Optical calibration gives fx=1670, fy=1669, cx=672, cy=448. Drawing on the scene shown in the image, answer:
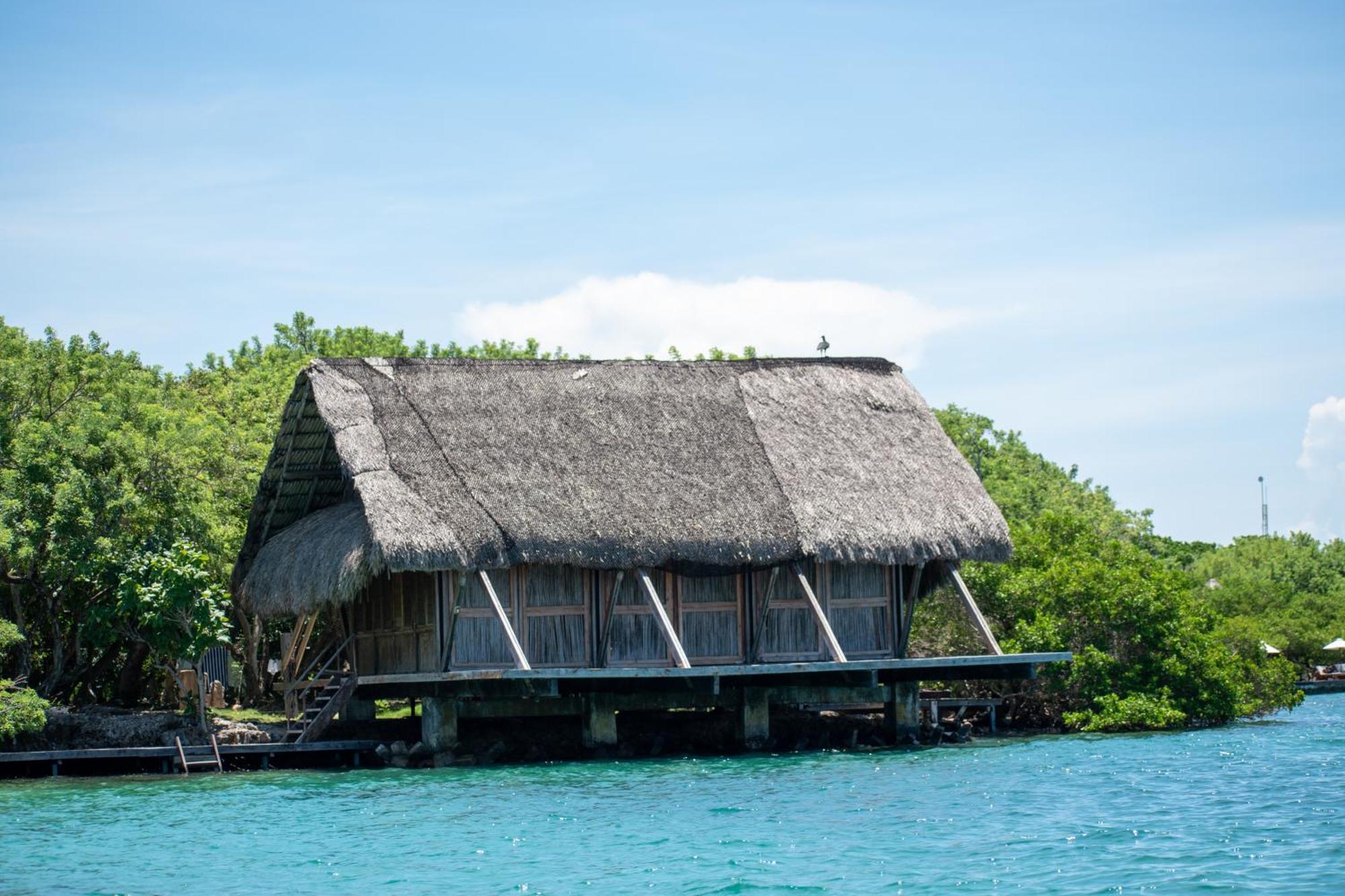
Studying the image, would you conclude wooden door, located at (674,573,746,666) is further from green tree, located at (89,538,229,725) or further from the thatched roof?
green tree, located at (89,538,229,725)

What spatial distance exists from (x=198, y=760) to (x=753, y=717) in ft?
26.2

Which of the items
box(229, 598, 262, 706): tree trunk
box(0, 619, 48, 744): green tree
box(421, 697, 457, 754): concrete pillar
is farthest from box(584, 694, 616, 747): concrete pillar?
box(0, 619, 48, 744): green tree

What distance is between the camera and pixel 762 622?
24844mm

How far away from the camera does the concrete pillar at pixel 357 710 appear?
86.4 ft

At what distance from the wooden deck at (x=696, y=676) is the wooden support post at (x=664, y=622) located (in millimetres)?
218

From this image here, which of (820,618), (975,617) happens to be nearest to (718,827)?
(820,618)

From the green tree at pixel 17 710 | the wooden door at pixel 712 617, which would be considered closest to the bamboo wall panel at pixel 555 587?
the wooden door at pixel 712 617

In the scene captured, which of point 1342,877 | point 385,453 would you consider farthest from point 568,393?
point 1342,877

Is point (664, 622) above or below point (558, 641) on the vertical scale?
above

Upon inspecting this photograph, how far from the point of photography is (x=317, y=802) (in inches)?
771

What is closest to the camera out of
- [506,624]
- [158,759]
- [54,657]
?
[506,624]

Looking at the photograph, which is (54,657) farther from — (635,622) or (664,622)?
(664,622)

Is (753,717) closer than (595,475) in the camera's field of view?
No

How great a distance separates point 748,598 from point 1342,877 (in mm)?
12594
